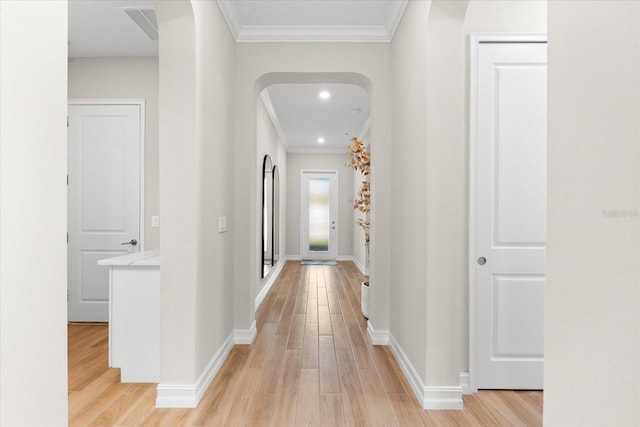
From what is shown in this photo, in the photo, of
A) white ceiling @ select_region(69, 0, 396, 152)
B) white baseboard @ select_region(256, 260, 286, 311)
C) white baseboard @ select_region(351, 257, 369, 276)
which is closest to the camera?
white ceiling @ select_region(69, 0, 396, 152)

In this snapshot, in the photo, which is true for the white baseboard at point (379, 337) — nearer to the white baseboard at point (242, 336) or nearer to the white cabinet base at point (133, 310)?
the white baseboard at point (242, 336)

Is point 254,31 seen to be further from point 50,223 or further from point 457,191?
point 50,223

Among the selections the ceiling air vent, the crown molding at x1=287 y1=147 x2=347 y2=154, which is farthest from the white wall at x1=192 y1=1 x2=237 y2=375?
the crown molding at x1=287 y1=147 x2=347 y2=154

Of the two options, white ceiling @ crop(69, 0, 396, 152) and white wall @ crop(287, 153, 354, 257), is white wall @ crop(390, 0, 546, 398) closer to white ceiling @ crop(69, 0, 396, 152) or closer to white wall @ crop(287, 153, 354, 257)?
white ceiling @ crop(69, 0, 396, 152)

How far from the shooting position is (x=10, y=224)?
35.0 inches

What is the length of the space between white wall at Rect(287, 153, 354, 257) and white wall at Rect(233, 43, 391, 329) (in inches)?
235

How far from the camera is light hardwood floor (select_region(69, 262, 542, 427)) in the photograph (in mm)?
2062

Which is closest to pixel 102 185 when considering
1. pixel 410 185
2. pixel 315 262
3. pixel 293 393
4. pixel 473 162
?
pixel 293 393

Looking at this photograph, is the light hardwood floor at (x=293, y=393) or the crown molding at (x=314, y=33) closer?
the light hardwood floor at (x=293, y=393)

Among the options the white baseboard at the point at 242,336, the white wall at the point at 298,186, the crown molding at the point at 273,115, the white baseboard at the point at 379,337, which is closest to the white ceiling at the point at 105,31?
the crown molding at the point at 273,115

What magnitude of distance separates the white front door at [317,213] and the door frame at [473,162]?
7.00 m

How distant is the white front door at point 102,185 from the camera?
12.5 feet

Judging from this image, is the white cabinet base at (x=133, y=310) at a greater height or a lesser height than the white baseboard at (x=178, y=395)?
greater

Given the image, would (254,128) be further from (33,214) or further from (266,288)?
(266,288)
